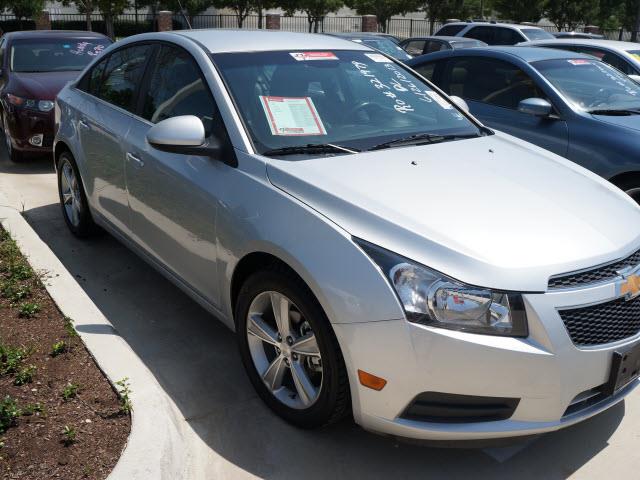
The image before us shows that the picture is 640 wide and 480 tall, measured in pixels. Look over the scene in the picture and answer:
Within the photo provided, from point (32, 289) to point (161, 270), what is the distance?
0.84 metres

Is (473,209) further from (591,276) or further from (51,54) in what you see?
(51,54)

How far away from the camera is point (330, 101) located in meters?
3.77

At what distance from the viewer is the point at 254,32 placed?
169 inches

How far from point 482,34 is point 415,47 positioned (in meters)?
2.02

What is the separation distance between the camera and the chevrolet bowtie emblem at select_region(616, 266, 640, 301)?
2746 millimetres

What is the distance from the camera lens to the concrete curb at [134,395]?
2.74 m

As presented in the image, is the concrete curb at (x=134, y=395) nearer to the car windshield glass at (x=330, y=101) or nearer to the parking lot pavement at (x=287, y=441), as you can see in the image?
the parking lot pavement at (x=287, y=441)

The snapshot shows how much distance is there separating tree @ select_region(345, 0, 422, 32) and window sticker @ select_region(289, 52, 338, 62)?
3341 cm

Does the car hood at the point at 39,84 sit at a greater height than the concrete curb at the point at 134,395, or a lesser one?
greater

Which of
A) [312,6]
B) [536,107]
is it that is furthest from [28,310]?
[312,6]

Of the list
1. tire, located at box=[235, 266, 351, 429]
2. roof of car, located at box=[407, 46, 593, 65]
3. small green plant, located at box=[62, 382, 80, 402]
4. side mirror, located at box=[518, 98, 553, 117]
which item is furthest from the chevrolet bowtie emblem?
roof of car, located at box=[407, 46, 593, 65]

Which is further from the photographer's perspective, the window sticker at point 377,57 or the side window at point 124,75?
the side window at point 124,75

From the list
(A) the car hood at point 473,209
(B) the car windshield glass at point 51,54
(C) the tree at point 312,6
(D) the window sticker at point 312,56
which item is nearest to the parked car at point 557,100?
(A) the car hood at point 473,209

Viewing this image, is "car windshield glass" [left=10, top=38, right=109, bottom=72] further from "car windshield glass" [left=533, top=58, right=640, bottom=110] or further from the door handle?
"car windshield glass" [left=533, top=58, right=640, bottom=110]
